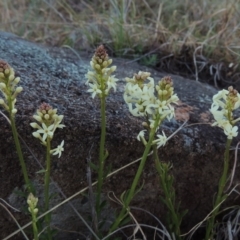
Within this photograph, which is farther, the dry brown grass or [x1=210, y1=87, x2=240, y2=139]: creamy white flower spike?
the dry brown grass

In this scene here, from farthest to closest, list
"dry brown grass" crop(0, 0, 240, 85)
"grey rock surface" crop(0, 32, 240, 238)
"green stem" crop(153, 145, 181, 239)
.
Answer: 1. "dry brown grass" crop(0, 0, 240, 85)
2. "grey rock surface" crop(0, 32, 240, 238)
3. "green stem" crop(153, 145, 181, 239)

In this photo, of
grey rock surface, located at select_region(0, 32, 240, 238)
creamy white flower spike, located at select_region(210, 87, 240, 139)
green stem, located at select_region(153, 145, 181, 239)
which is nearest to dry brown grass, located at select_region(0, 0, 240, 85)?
grey rock surface, located at select_region(0, 32, 240, 238)

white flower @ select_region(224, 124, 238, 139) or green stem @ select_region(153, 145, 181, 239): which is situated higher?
white flower @ select_region(224, 124, 238, 139)

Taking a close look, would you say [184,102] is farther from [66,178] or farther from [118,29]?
[118,29]

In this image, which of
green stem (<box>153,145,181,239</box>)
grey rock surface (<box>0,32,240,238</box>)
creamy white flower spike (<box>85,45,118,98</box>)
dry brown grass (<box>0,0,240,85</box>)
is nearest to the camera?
creamy white flower spike (<box>85,45,118,98</box>)

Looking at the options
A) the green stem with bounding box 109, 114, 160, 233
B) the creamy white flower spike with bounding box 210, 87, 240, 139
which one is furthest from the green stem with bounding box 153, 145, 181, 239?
the creamy white flower spike with bounding box 210, 87, 240, 139

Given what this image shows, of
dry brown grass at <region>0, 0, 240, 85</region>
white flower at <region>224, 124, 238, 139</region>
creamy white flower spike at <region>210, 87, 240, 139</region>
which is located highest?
creamy white flower spike at <region>210, 87, 240, 139</region>

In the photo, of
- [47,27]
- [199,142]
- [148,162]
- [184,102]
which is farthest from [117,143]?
[47,27]

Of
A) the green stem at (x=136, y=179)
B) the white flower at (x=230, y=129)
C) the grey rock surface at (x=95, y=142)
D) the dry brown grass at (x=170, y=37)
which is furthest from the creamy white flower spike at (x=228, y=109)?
the dry brown grass at (x=170, y=37)

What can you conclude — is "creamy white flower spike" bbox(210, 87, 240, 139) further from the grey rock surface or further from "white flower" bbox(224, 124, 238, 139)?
the grey rock surface

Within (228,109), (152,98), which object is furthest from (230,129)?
(152,98)
